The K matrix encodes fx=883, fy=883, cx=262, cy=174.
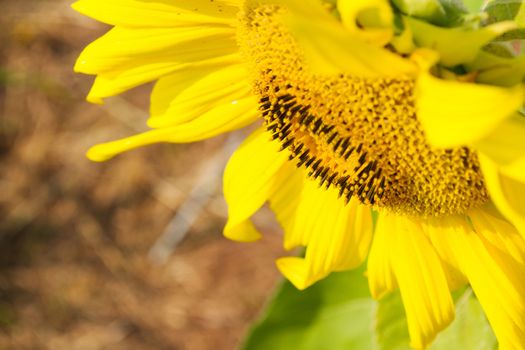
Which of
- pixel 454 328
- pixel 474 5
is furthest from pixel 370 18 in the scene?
pixel 454 328

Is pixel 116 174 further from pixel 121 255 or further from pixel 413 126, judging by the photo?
pixel 413 126

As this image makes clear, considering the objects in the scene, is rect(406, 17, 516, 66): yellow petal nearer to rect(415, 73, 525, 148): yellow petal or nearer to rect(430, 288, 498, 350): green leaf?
rect(415, 73, 525, 148): yellow petal

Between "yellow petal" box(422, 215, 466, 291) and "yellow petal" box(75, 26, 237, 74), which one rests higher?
"yellow petal" box(75, 26, 237, 74)

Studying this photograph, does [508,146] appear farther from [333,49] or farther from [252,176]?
[252,176]

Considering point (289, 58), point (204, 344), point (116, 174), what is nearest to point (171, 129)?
point (289, 58)

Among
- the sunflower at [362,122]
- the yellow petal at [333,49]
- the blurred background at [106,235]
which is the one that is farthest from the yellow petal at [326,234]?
the blurred background at [106,235]

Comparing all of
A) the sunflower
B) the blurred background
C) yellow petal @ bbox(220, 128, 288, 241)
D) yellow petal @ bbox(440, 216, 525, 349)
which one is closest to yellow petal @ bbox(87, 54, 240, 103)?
the sunflower

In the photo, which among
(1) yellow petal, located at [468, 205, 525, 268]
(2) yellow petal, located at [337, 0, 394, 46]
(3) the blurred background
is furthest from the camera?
(3) the blurred background
